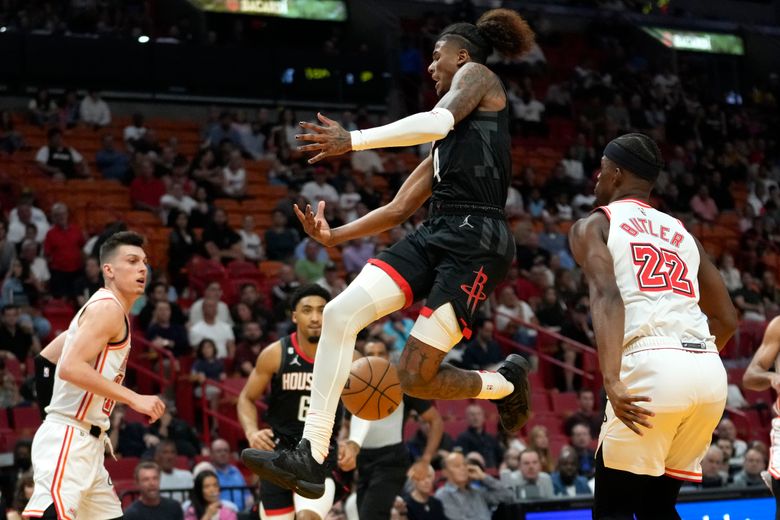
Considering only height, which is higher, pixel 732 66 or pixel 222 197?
pixel 732 66

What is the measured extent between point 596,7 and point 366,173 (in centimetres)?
1111

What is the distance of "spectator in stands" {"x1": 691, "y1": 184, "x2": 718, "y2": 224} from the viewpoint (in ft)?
71.7

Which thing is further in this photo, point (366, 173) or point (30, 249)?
point (366, 173)

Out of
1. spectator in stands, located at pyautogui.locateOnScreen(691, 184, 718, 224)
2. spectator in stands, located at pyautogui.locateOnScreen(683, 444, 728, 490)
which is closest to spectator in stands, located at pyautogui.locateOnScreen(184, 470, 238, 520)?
spectator in stands, located at pyautogui.locateOnScreen(683, 444, 728, 490)

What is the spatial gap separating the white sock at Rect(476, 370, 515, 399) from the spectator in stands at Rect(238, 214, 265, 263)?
972 cm

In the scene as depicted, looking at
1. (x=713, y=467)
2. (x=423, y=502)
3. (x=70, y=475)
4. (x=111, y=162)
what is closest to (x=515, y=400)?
(x=70, y=475)

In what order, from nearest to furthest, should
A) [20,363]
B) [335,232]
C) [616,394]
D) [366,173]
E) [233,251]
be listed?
[616,394] → [335,232] → [20,363] → [233,251] → [366,173]

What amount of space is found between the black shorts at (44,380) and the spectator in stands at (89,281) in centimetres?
686

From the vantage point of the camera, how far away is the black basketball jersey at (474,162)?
5934 mm

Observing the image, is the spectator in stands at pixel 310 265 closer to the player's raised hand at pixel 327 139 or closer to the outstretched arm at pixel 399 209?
the outstretched arm at pixel 399 209

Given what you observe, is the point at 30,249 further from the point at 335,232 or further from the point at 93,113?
the point at 335,232

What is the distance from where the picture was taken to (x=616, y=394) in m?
4.96

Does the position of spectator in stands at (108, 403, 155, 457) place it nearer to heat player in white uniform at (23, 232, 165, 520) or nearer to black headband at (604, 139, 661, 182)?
heat player in white uniform at (23, 232, 165, 520)

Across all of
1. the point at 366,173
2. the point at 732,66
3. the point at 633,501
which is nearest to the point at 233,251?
the point at 366,173
